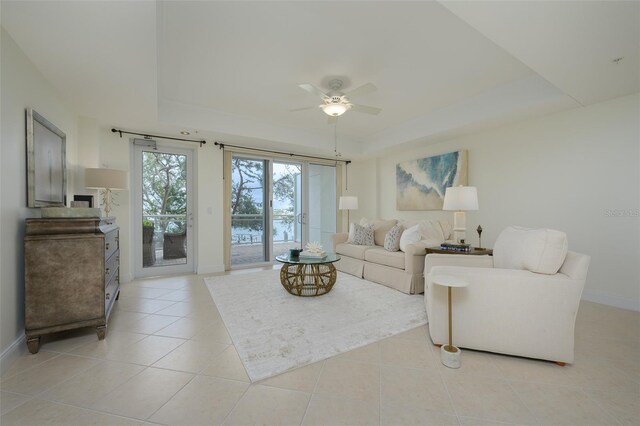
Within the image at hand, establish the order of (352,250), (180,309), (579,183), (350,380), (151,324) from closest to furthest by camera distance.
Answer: (350,380) → (151,324) → (180,309) → (579,183) → (352,250)

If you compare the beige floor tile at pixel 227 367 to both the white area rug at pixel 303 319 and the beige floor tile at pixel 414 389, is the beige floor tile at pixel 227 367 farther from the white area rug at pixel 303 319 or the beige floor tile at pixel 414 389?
the beige floor tile at pixel 414 389

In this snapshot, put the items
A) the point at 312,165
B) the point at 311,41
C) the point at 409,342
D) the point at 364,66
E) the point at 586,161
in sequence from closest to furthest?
the point at 409,342 → the point at 311,41 → the point at 364,66 → the point at 586,161 → the point at 312,165

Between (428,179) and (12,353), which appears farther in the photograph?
(428,179)

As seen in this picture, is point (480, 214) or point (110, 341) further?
point (480, 214)

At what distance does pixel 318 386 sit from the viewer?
165cm

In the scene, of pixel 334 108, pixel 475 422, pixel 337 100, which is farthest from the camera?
pixel 334 108

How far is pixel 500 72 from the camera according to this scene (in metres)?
3.10

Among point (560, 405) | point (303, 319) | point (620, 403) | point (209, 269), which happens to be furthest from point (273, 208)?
point (620, 403)

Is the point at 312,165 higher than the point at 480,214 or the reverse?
higher

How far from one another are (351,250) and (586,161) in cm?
323

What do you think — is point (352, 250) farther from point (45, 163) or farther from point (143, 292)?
point (45, 163)

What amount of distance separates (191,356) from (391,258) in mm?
2656

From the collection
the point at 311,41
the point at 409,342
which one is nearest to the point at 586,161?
the point at 409,342

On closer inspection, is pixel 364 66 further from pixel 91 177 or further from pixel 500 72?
pixel 91 177
